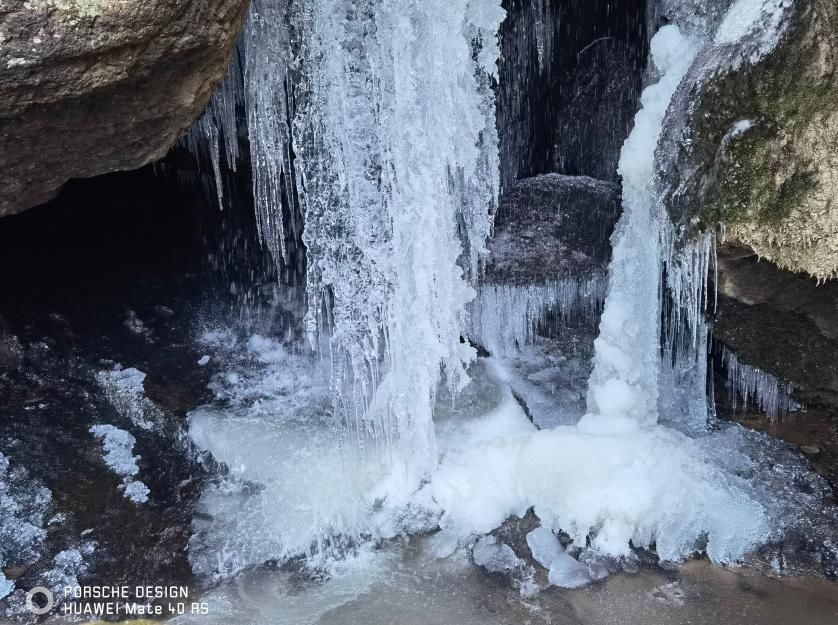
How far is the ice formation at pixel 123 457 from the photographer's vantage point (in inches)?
175

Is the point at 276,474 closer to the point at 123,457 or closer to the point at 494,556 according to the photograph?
the point at 123,457

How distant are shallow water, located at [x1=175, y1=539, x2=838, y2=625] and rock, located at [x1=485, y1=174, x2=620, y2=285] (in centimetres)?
254

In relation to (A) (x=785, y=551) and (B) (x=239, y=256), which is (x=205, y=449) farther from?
(A) (x=785, y=551)

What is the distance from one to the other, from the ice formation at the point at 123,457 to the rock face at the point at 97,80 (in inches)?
64.2

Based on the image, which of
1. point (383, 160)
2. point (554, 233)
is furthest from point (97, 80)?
point (554, 233)

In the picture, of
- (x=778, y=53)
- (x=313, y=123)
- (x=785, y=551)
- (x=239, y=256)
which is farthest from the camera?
(x=239, y=256)

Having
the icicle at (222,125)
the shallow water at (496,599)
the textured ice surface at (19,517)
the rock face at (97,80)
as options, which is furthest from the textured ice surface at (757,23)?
the textured ice surface at (19,517)

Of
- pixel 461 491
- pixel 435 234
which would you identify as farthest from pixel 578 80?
pixel 461 491

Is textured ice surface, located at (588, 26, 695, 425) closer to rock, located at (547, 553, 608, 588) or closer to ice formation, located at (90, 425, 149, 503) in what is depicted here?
rock, located at (547, 553, 608, 588)

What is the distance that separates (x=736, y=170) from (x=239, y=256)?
450 cm

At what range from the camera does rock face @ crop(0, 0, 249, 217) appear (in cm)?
282

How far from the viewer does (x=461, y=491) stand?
14.3ft

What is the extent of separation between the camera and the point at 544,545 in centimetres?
402

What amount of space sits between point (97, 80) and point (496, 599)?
9.66 feet
